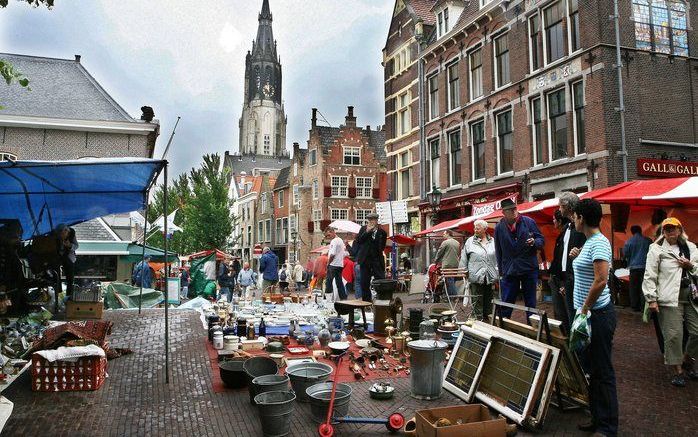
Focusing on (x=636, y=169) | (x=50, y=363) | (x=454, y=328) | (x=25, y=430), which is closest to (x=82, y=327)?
(x=50, y=363)

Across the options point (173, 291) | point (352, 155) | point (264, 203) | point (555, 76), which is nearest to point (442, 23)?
point (555, 76)

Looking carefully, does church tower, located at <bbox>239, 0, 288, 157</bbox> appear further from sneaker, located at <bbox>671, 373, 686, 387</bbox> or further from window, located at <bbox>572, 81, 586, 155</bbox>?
sneaker, located at <bbox>671, 373, 686, 387</bbox>

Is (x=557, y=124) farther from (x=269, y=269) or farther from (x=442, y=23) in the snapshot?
(x=269, y=269)

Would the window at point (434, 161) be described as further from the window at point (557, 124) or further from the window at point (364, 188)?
the window at point (364, 188)

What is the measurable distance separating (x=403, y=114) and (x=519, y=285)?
2200 centimetres

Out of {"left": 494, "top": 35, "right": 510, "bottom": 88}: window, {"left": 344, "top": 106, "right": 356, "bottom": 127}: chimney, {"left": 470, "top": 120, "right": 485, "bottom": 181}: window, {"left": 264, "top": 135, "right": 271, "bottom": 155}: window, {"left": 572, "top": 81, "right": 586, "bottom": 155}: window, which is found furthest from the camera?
{"left": 264, "top": 135, "right": 271, "bottom": 155}: window

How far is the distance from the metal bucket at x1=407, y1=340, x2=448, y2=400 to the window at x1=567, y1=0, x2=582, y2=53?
50.1ft

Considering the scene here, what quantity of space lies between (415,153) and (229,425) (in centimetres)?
2300

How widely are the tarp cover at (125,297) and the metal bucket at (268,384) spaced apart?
973 cm

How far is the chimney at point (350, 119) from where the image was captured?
42.8 metres

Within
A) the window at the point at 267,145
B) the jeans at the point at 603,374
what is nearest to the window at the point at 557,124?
the jeans at the point at 603,374

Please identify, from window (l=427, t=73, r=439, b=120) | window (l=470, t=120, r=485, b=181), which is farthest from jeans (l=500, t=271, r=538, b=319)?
window (l=427, t=73, r=439, b=120)

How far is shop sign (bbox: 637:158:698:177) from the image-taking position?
1520 cm

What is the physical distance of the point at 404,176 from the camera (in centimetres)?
2739
